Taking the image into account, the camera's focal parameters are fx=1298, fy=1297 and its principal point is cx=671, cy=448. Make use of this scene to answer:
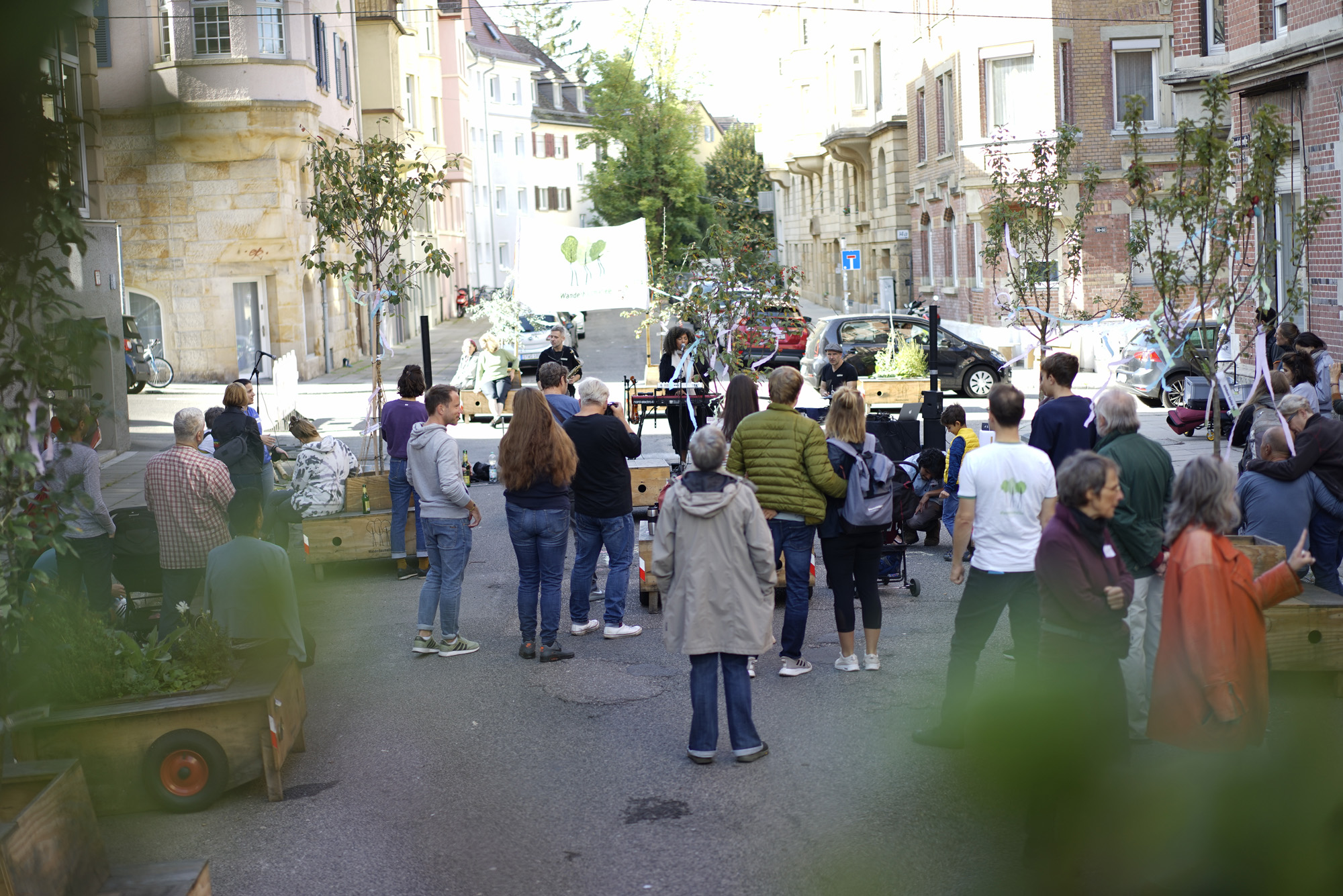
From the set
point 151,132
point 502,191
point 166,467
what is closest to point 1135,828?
point 151,132

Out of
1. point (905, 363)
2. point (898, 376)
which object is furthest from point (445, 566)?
point (905, 363)

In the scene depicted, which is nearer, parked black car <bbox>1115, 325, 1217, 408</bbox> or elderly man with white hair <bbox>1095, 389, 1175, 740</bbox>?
elderly man with white hair <bbox>1095, 389, 1175, 740</bbox>

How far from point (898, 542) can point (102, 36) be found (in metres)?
9.53

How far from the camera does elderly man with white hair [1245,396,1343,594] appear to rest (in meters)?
7.81

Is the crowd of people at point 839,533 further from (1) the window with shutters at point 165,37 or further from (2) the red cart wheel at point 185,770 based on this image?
(1) the window with shutters at point 165,37

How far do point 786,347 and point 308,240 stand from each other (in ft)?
40.7

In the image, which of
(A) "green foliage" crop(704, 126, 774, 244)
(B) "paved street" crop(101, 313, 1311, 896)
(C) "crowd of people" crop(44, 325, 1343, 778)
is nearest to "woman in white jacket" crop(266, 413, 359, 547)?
(C) "crowd of people" crop(44, 325, 1343, 778)

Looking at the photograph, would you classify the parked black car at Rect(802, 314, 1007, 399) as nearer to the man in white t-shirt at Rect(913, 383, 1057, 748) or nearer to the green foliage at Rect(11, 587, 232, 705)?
the man in white t-shirt at Rect(913, 383, 1057, 748)

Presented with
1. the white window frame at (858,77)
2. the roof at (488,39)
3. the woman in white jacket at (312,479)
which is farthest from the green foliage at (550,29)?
the woman in white jacket at (312,479)

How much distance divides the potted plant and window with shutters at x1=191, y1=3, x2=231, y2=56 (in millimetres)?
19948

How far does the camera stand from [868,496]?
24.5 feet

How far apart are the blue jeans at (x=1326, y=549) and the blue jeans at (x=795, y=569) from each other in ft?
9.85

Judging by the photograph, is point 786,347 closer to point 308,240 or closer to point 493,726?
point 308,240

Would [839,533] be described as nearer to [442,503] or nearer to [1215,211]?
[442,503]
